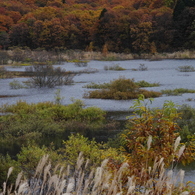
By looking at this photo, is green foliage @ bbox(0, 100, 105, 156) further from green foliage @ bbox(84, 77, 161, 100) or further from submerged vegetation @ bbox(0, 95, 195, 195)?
green foliage @ bbox(84, 77, 161, 100)

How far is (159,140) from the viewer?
5.71 metres

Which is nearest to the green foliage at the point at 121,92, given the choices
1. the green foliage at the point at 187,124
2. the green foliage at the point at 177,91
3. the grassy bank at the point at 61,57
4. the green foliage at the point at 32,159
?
the green foliage at the point at 177,91

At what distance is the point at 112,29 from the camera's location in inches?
2650

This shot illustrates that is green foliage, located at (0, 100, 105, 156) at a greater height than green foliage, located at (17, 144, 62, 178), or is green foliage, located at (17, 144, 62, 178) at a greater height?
green foliage, located at (17, 144, 62, 178)

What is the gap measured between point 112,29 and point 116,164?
6253 centimetres

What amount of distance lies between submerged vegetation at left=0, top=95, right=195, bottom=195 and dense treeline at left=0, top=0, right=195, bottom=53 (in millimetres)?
52239

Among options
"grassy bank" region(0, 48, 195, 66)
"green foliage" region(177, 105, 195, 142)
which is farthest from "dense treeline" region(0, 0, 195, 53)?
"green foliage" region(177, 105, 195, 142)

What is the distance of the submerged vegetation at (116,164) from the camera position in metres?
3.39

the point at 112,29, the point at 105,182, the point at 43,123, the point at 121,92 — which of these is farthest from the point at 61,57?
the point at 105,182

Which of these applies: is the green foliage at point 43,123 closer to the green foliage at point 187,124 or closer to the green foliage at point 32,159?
the green foliage at point 187,124

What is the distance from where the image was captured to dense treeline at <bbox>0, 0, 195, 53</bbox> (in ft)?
205

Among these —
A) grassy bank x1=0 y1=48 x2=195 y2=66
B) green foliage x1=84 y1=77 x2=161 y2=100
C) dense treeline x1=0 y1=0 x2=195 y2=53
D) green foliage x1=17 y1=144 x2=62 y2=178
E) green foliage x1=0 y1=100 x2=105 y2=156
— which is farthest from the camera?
dense treeline x1=0 y1=0 x2=195 y2=53

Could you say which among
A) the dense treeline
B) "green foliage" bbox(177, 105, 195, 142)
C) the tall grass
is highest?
the dense treeline

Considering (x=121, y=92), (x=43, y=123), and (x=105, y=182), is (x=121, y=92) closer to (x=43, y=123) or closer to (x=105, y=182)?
(x=43, y=123)
